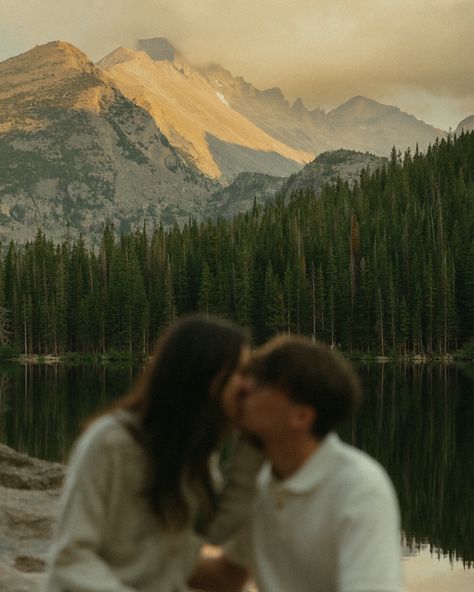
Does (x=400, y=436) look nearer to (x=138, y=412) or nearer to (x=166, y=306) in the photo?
(x=138, y=412)

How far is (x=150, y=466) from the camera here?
375 centimetres

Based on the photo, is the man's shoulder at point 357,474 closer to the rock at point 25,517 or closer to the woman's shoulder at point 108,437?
the woman's shoulder at point 108,437

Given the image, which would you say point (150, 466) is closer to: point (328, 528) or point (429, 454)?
point (328, 528)

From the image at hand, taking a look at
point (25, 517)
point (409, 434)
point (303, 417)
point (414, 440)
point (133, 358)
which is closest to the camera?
point (303, 417)

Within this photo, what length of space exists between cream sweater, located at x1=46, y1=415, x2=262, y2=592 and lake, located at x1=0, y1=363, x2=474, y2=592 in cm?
1264

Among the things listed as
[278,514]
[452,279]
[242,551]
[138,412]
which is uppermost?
[452,279]

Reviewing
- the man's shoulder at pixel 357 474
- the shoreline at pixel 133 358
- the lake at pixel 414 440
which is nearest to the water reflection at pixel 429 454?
the lake at pixel 414 440

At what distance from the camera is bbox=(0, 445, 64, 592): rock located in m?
10.5

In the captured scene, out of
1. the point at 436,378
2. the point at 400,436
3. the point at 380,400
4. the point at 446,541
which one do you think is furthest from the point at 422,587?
the point at 436,378

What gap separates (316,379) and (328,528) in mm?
570

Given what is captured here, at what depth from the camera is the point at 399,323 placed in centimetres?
9531

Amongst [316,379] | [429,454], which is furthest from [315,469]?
[429,454]

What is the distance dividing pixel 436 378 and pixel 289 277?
143 ft

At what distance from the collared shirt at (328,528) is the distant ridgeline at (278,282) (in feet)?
302
